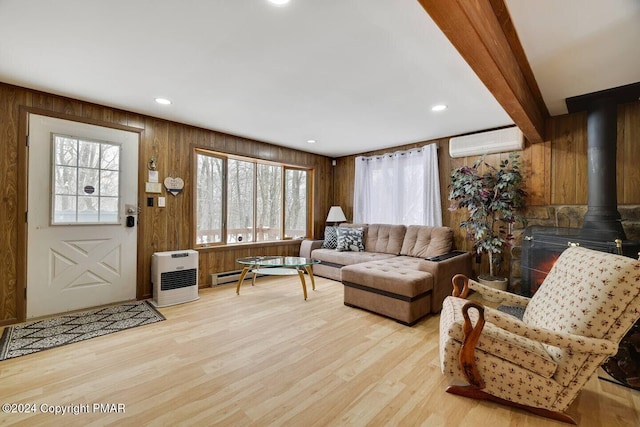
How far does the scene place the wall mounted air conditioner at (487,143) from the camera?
11.0 feet

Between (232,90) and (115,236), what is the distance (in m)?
2.18

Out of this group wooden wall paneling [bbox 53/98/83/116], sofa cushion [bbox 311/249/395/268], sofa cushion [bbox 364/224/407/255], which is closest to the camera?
wooden wall paneling [bbox 53/98/83/116]

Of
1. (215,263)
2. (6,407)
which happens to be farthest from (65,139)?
(6,407)

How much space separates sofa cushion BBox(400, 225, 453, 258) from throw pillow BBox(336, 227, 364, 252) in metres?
0.71

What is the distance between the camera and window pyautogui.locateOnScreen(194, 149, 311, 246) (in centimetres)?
397

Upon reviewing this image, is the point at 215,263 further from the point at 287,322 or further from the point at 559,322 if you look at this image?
the point at 559,322

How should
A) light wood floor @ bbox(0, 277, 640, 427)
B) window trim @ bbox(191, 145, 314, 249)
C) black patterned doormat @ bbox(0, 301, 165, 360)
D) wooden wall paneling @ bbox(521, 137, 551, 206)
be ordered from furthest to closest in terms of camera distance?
window trim @ bbox(191, 145, 314, 249) → wooden wall paneling @ bbox(521, 137, 551, 206) → black patterned doormat @ bbox(0, 301, 165, 360) → light wood floor @ bbox(0, 277, 640, 427)

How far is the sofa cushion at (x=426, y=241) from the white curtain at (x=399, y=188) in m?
0.25

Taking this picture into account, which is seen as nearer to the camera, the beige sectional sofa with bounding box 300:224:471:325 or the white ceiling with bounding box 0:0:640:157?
the white ceiling with bounding box 0:0:640:157

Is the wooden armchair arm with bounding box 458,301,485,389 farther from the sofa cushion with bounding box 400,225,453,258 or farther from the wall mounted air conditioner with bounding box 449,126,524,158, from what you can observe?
the wall mounted air conditioner with bounding box 449,126,524,158

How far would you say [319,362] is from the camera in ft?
6.52

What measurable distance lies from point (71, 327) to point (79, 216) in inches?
45.0

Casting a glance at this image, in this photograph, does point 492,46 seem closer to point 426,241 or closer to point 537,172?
point 537,172

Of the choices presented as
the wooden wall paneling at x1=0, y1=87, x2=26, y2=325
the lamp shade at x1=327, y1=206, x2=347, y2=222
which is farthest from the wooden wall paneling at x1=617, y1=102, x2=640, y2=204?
the wooden wall paneling at x1=0, y1=87, x2=26, y2=325
